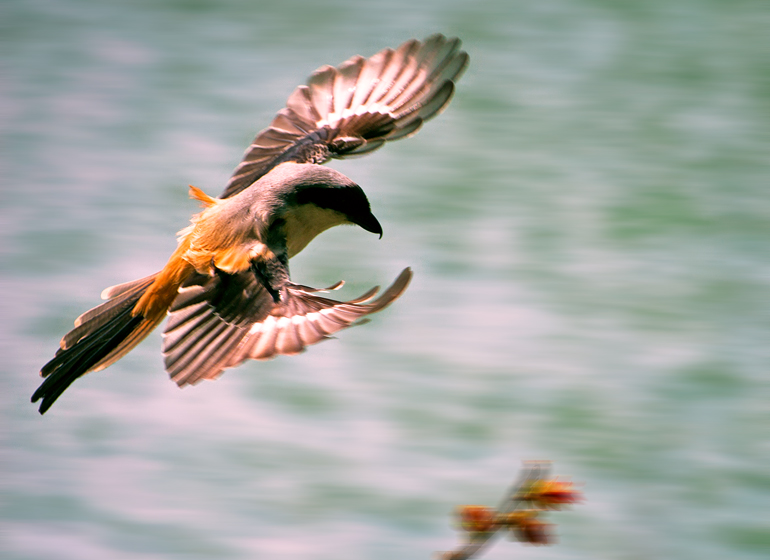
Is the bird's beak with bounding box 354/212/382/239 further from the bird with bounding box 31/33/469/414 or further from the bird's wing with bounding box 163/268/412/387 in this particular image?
the bird's wing with bounding box 163/268/412/387

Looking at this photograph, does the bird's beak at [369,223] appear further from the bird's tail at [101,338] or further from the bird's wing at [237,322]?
the bird's tail at [101,338]

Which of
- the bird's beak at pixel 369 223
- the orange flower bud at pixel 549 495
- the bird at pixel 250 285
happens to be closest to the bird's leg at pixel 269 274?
the bird at pixel 250 285

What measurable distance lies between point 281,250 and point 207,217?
26 centimetres

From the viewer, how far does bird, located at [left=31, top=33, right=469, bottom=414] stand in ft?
6.22

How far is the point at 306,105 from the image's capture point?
2.88 m

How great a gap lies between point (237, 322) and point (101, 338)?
40cm

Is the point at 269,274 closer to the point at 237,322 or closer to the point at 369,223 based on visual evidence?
the point at 237,322

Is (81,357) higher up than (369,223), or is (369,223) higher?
(369,223)

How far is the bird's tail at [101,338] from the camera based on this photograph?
6.78 ft

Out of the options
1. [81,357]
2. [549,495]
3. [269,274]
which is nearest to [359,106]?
[269,274]

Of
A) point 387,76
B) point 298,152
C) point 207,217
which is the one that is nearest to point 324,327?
point 207,217

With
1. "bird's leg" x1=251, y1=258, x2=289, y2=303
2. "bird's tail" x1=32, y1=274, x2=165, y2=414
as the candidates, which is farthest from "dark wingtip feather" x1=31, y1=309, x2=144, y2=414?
"bird's leg" x1=251, y1=258, x2=289, y2=303

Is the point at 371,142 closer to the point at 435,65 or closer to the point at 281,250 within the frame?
the point at 435,65

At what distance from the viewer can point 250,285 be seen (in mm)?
2051
